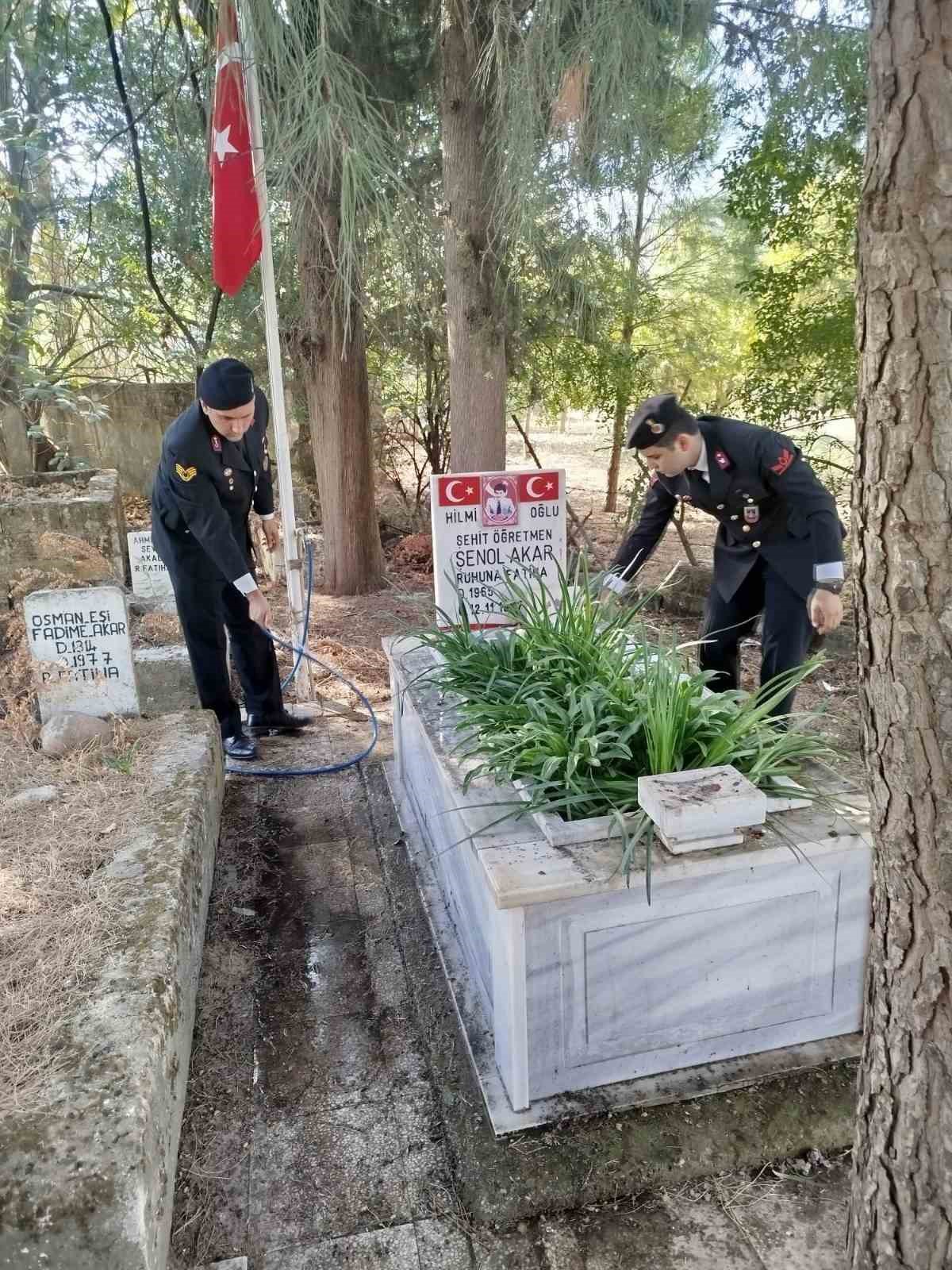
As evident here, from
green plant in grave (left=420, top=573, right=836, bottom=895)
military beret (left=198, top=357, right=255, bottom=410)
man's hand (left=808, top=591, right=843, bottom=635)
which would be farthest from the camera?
military beret (left=198, top=357, right=255, bottom=410)

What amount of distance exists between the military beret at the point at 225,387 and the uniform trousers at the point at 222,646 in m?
0.66

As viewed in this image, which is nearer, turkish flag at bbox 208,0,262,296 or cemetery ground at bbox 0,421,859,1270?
cemetery ground at bbox 0,421,859,1270

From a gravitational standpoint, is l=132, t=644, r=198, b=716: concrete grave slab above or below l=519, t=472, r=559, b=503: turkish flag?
below

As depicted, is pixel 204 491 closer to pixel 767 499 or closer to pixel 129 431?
pixel 767 499

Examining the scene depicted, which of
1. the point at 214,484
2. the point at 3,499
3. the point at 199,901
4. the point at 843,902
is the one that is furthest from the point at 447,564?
the point at 3,499

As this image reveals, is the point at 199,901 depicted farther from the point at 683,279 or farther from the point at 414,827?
the point at 683,279

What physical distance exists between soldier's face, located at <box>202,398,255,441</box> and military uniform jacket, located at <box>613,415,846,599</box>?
5.24 feet

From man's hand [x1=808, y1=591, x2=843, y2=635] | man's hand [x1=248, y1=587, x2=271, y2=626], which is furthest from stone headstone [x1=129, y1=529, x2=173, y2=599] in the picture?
man's hand [x1=808, y1=591, x2=843, y2=635]

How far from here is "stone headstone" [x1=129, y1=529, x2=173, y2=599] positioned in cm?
513

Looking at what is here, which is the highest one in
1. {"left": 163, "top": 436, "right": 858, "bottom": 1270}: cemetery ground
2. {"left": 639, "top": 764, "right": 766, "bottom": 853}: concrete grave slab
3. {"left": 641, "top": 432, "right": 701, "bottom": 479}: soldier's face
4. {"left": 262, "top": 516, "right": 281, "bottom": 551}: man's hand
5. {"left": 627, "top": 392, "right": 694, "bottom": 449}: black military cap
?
{"left": 627, "top": 392, "right": 694, "bottom": 449}: black military cap

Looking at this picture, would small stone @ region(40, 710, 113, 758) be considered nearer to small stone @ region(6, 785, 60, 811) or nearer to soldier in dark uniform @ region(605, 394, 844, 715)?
small stone @ region(6, 785, 60, 811)

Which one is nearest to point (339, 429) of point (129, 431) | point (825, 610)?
point (129, 431)

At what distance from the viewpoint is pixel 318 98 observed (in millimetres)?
3266

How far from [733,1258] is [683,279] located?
8.21 meters
